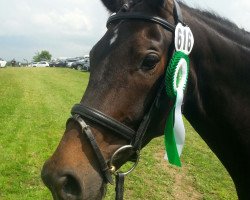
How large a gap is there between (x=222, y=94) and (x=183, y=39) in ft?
1.98

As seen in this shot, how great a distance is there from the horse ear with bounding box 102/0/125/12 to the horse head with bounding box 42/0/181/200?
35 cm

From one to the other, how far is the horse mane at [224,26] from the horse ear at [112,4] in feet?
1.75

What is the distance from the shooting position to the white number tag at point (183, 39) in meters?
2.48

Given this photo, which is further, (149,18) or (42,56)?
(42,56)

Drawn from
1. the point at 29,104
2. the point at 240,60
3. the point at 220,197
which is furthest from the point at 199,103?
the point at 29,104

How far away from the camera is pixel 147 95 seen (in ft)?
8.02

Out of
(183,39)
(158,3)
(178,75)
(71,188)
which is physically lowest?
(71,188)

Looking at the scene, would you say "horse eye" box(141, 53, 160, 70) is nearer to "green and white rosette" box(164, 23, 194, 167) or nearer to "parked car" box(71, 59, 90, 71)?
"green and white rosette" box(164, 23, 194, 167)

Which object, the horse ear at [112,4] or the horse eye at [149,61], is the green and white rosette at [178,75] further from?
the horse ear at [112,4]

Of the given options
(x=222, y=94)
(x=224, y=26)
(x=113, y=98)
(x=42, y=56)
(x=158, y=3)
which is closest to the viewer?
(x=113, y=98)

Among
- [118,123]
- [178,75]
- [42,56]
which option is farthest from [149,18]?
[42,56]

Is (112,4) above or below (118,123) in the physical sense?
above

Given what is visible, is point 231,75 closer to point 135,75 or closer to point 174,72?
point 174,72

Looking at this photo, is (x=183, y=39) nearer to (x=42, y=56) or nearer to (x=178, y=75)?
(x=178, y=75)
